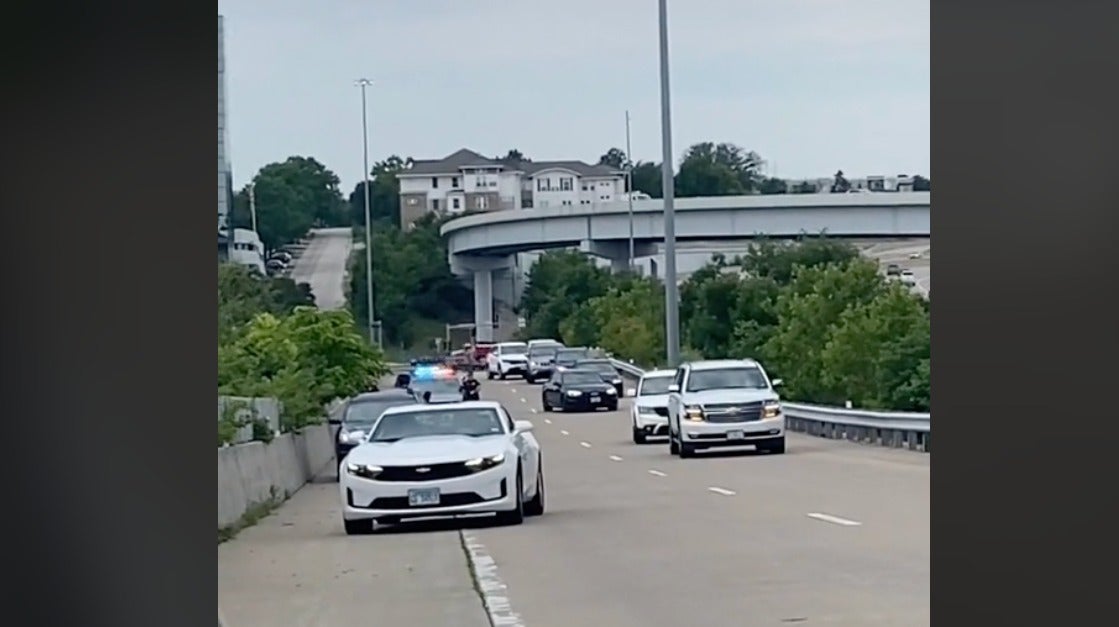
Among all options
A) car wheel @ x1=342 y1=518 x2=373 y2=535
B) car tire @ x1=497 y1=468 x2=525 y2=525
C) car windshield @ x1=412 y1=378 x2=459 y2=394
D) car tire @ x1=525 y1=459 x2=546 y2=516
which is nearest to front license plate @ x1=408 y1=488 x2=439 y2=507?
car wheel @ x1=342 y1=518 x2=373 y2=535

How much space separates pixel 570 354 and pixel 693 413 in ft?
81.8

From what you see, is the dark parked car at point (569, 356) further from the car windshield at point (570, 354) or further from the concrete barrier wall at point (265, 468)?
the concrete barrier wall at point (265, 468)

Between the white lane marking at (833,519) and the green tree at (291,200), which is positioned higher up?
the green tree at (291,200)

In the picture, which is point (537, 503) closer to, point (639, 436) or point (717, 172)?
point (639, 436)

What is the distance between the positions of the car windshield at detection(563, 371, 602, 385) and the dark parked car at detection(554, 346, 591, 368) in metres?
3.02

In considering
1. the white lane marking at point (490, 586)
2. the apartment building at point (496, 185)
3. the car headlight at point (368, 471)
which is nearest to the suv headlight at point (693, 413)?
the car headlight at point (368, 471)

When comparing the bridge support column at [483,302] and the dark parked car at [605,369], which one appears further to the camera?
the bridge support column at [483,302]

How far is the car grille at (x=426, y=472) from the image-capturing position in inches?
778

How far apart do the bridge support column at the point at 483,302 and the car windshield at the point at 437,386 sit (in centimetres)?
1418

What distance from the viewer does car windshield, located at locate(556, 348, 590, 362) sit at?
55.7 m

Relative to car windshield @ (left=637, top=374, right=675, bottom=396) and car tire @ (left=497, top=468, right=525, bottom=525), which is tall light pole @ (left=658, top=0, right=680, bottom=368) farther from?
car tire @ (left=497, top=468, right=525, bottom=525)

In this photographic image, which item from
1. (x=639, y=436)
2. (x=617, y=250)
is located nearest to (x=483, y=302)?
(x=617, y=250)

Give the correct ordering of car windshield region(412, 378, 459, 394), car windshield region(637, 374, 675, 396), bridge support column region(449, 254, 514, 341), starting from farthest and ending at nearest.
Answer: bridge support column region(449, 254, 514, 341), car windshield region(412, 378, 459, 394), car windshield region(637, 374, 675, 396)
